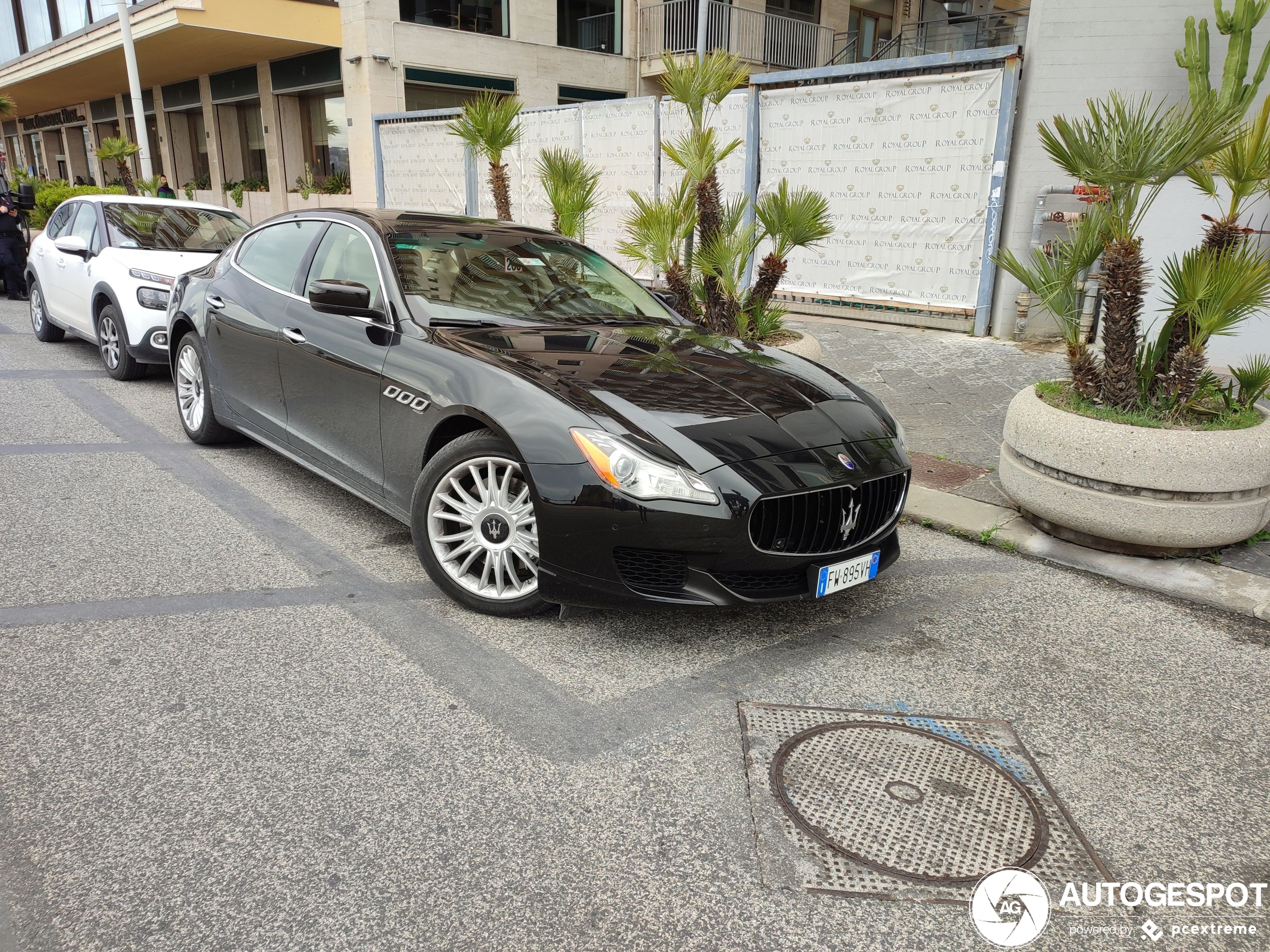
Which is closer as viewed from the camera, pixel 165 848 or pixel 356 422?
pixel 165 848

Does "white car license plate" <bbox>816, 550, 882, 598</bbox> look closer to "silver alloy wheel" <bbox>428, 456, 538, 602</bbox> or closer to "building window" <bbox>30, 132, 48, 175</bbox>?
"silver alloy wheel" <bbox>428, 456, 538, 602</bbox>

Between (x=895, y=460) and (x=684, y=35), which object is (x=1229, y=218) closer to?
(x=895, y=460)

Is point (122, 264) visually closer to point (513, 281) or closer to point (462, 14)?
point (513, 281)

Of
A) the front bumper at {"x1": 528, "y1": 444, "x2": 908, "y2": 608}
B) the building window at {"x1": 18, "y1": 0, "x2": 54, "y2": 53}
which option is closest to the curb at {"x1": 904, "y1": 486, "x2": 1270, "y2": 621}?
the front bumper at {"x1": 528, "y1": 444, "x2": 908, "y2": 608}

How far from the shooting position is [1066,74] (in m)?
8.45

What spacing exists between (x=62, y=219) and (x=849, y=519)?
9536 millimetres

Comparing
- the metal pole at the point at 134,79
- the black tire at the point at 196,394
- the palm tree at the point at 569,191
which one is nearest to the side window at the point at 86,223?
the black tire at the point at 196,394

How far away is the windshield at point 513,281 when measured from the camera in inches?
176

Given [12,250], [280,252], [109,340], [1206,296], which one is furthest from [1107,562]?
[12,250]

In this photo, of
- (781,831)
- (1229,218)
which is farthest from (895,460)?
(1229,218)

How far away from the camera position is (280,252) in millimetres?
5379

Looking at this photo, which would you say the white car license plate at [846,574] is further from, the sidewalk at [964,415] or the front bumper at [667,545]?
the sidewalk at [964,415]

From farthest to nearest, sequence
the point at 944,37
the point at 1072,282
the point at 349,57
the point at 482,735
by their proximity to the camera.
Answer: the point at 944,37 → the point at 349,57 → the point at 1072,282 → the point at 482,735

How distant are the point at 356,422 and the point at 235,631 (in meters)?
1.19
